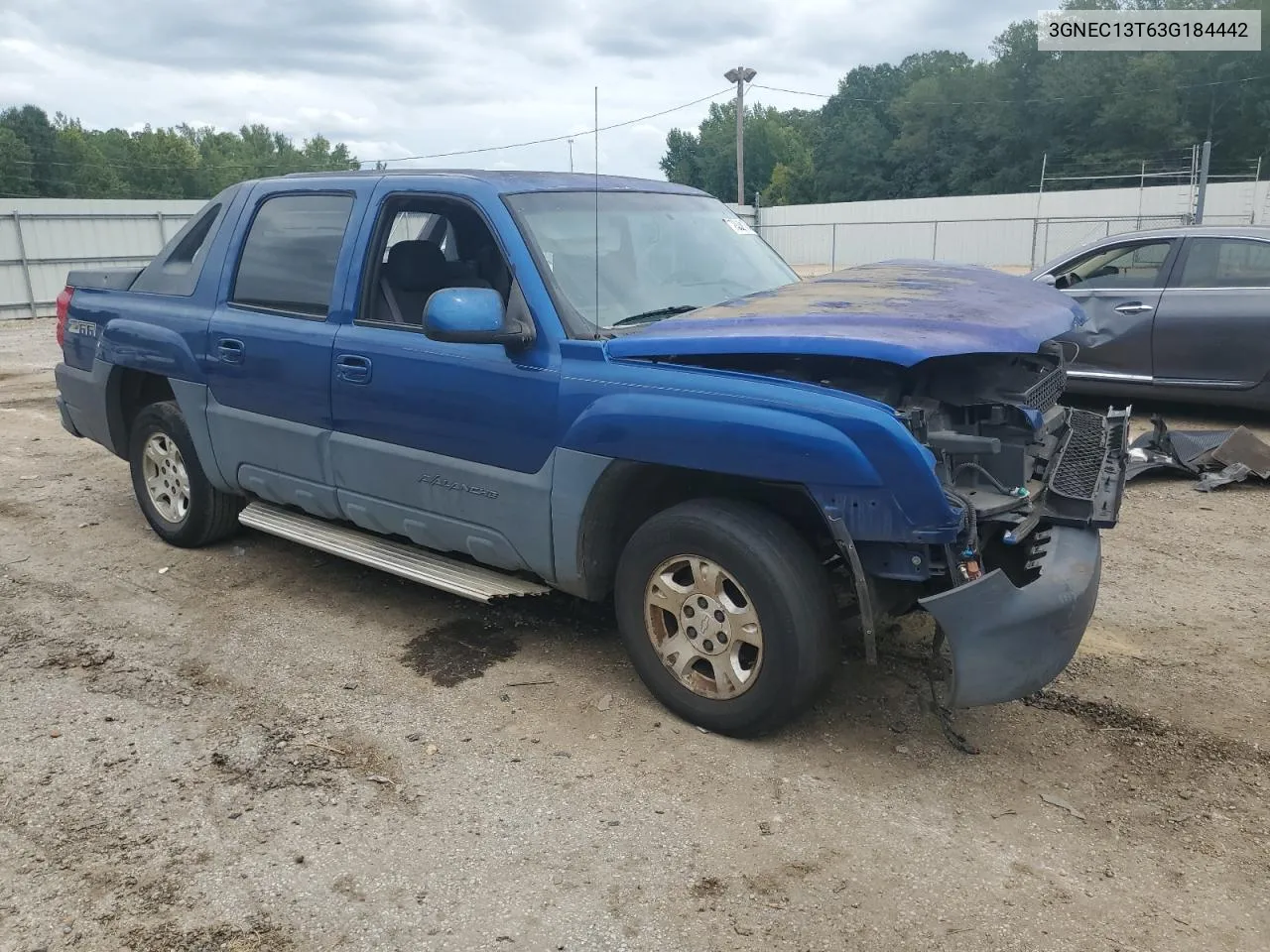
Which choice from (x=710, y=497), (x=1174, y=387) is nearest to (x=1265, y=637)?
(x=710, y=497)

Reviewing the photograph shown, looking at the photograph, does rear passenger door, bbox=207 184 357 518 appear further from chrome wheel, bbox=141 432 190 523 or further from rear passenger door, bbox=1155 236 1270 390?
rear passenger door, bbox=1155 236 1270 390

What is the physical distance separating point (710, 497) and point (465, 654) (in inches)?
55.8

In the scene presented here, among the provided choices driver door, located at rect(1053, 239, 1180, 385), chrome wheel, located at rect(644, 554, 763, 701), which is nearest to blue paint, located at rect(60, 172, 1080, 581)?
chrome wheel, located at rect(644, 554, 763, 701)

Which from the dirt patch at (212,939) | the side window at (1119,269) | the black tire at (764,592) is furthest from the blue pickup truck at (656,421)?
the side window at (1119,269)

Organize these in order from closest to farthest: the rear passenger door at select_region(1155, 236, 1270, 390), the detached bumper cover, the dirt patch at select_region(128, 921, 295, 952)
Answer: the dirt patch at select_region(128, 921, 295, 952), the detached bumper cover, the rear passenger door at select_region(1155, 236, 1270, 390)

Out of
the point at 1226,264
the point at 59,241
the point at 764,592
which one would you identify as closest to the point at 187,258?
the point at 764,592

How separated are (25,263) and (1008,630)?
2276cm

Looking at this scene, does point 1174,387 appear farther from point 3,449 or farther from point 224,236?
point 3,449

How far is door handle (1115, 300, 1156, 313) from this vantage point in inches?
312

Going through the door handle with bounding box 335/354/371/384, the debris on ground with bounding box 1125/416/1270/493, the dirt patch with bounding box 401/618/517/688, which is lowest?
the dirt patch with bounding box 401/618/517/688

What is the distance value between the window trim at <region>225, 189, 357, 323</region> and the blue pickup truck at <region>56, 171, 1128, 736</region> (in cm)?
2

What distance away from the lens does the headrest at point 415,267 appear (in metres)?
4.40

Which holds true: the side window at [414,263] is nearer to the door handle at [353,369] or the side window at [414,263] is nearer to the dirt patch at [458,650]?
the door handle at [353,369]

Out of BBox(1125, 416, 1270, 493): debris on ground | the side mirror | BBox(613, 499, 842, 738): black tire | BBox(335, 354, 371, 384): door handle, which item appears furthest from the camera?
BBox(1125, 416, 1270, 493): debris on ground
